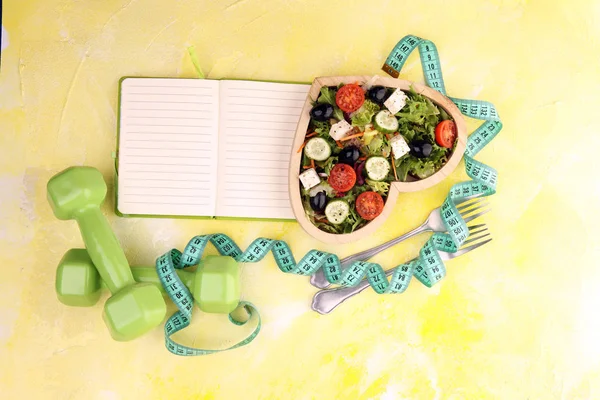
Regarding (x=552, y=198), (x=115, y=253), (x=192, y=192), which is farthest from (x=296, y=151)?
(x=552, y=198)

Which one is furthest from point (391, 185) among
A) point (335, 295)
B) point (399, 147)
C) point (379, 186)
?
point (335, 295)

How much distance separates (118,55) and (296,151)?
911 millimetres

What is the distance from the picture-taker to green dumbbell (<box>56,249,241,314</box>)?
2203mm

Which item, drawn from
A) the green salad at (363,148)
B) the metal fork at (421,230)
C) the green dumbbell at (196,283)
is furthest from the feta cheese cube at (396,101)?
the green dumbbell at (196,283)

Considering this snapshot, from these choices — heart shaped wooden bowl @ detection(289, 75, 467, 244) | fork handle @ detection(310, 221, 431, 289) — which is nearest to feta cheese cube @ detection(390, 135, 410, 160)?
heart shaped wooden bowl @ detection(289, 75, 467, 244)

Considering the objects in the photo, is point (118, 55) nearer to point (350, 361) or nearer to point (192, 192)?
point (192, 192)

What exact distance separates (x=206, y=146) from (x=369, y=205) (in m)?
0.75

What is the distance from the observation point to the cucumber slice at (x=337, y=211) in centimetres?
223

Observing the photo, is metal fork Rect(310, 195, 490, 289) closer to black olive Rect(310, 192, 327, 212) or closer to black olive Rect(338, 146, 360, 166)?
black olive Rect(310, 192, 327, 212)

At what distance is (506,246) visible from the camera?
246cm

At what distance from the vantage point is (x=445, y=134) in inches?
89.4

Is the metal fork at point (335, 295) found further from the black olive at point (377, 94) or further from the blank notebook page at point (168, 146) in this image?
the black olive at point (377, 94)

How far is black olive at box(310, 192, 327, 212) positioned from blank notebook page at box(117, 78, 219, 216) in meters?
0.45

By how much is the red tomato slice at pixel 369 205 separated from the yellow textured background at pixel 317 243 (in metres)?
0.24
